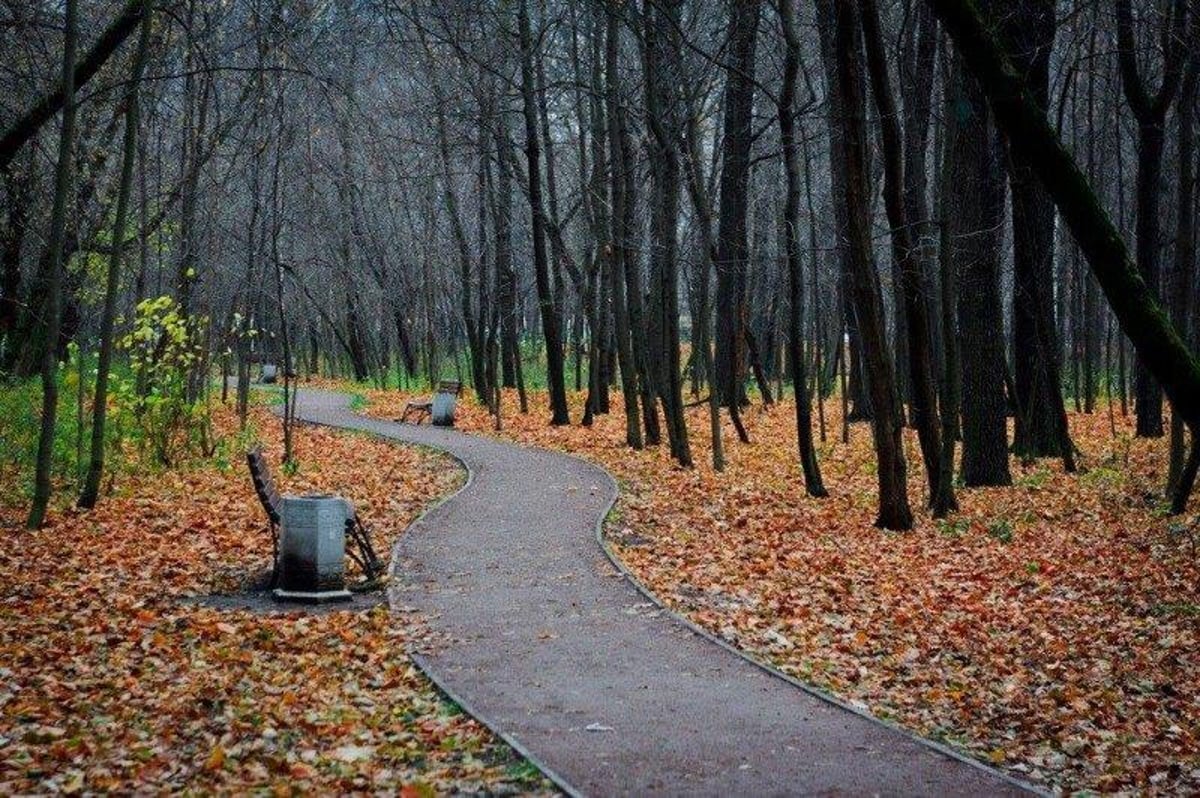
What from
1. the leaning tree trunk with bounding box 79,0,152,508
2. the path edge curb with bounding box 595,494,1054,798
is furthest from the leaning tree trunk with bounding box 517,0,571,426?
the path edge curb with bounding box 595,494,1054,798

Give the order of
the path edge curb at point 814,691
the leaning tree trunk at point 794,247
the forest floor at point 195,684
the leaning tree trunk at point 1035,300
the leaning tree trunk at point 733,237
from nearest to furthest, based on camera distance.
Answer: the forest floor at point 195,684, the path edge curb at point 814,691, the leaning tree trunk at point 794,247, the leaning tree trunk at point 1035,300, the leaning tree trunk at point 733,237

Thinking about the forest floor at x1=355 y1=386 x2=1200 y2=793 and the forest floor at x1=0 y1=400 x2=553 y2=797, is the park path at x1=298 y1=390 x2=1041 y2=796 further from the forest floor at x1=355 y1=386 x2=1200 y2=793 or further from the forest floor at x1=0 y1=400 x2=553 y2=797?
the forest floor at x1=355 y1=386 x2=1200 y2=793

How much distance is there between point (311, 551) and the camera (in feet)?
36.3

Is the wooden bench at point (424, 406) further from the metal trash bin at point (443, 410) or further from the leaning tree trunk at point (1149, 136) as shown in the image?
the leaning tree trunk at point (1149, 136)

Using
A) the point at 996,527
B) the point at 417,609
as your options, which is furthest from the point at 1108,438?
the point at 417,609

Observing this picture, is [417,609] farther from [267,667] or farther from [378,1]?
[378,1]

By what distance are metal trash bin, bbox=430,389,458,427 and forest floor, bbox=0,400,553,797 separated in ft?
49.2

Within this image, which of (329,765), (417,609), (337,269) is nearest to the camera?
(329,765)

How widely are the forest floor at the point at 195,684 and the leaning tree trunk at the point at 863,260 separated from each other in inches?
233

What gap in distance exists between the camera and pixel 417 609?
10.4 meters

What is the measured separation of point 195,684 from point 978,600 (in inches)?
268

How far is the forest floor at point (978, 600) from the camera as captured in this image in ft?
25.1

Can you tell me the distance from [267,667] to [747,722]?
3441 millimetres

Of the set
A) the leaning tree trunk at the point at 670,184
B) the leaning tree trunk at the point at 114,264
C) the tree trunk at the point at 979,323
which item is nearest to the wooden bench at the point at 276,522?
the leaning tree trunk at the point at 114,264
